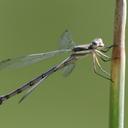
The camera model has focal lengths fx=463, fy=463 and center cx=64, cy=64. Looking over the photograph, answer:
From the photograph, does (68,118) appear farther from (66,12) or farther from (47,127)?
(66,12)

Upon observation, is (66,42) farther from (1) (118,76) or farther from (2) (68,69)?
(1) (118,76)

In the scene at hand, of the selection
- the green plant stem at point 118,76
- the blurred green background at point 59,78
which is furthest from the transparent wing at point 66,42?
the blurred green background at point 59,78

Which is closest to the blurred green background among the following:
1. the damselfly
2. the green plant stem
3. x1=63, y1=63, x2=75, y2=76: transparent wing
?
the damselfly

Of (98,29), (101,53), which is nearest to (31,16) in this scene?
(98,29)

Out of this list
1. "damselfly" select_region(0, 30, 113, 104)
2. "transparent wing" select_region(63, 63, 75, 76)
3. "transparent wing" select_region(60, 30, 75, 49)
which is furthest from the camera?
"transparent wing" select_region(60, 30, 75, 49)

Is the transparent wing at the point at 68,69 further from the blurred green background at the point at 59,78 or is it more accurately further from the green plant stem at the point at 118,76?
the blurred green background at the point at 59,78

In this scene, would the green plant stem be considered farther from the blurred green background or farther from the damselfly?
the blurred green background

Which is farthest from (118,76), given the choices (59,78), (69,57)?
(59,78)
